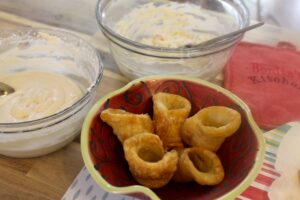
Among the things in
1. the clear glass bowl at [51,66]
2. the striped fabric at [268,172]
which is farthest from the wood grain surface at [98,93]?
the striped fabric at [268,172]

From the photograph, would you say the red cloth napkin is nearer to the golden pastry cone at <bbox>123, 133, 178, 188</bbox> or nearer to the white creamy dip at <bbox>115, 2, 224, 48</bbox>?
the white creamy dip at <bbox>115, 2, 224, 48</bbox>

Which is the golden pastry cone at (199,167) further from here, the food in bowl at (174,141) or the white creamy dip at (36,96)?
the white creamy dip at (36,96)

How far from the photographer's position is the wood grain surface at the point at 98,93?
21.6 inches

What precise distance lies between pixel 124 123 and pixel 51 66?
30 cm

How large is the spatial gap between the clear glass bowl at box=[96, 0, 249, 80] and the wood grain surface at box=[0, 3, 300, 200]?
2.3 inches

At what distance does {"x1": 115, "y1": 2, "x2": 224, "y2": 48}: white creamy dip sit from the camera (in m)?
0.80

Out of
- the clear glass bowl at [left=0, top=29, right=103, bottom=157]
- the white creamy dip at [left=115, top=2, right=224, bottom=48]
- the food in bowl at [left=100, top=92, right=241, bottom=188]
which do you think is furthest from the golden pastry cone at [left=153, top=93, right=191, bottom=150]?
the white creamy dip at [left=115, top=2, right=224, bottom=48]

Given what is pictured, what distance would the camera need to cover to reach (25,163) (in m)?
0.58

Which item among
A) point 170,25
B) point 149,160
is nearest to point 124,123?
point 149,160

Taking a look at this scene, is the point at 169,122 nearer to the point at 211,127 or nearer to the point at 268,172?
the point at 211,127

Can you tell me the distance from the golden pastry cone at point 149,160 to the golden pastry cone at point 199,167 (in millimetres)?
16

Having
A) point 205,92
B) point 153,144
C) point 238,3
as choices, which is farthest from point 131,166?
point 238,3

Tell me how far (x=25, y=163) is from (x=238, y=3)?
524mm

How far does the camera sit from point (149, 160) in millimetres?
492
